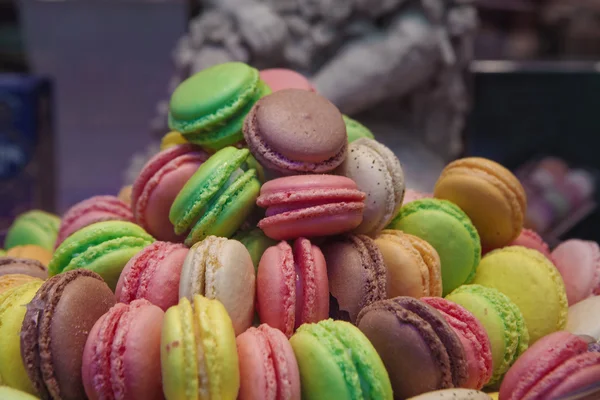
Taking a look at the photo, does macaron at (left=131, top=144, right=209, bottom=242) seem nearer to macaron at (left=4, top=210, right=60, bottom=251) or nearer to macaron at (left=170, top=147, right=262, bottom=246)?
macaron at (left=170, top=147, right=262, bottom=246)

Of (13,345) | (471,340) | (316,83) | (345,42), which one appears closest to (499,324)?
(471,340)

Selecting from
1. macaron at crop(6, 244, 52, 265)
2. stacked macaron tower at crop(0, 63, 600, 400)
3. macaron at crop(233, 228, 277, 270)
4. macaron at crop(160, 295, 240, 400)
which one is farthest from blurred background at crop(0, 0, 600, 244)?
macaron at crop(160, 295, 240, 400)

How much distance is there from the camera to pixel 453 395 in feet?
2.29

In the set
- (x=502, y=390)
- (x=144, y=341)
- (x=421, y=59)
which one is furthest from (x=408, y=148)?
(x=144, y=341)

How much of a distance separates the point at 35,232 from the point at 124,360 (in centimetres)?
63

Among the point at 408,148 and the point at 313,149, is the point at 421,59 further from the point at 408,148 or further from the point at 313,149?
the point at 313,149

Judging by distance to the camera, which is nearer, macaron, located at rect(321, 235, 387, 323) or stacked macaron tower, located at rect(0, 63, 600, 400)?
stacked macaron tower, located at rect(0, 63, 600, 400)

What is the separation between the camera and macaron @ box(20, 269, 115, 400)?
2.32 feet

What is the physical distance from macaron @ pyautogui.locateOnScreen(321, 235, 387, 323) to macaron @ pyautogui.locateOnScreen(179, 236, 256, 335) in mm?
119

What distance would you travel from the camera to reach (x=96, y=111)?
102 inches

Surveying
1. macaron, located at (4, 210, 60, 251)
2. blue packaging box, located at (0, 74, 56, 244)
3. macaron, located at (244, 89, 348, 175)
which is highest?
macaron, located at (244, 89, 348, 175)

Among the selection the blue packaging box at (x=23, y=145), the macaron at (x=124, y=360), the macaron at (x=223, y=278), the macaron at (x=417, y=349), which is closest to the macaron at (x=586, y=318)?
the macaron at (x=417, y=349)

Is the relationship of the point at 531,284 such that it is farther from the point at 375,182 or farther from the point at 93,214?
the point at 93,214

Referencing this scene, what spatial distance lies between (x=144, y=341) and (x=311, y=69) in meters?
1.80
